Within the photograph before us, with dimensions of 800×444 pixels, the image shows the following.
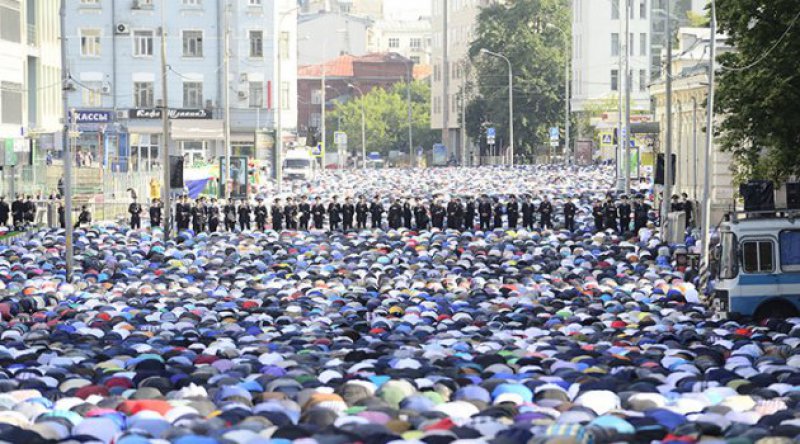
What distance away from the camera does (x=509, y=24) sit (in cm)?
13200

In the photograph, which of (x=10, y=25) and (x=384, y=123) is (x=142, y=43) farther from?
(x=384, y=123)

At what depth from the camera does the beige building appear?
53688 millimetres

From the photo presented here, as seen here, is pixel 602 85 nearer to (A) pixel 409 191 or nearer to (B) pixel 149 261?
(A) pixel 409 191

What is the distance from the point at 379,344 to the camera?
25.0 metres

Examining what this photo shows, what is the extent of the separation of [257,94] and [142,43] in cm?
668

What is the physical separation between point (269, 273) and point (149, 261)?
14.9 ft

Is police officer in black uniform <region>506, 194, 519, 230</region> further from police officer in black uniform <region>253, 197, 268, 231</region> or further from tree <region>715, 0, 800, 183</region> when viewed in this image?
tree <region>715, 0, 800, 183</region>

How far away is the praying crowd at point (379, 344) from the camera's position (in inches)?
665

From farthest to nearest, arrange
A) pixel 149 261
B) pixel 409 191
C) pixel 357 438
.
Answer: pixel 409 191, pixel 149 261, pixel 357 438

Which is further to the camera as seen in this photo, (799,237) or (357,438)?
(799,237)

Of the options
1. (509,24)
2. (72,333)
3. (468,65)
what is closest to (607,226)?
(72,333)

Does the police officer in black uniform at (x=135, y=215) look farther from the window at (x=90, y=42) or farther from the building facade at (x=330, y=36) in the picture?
the building facade at (x=330, y=36)

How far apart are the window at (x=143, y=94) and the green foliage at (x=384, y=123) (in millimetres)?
71071

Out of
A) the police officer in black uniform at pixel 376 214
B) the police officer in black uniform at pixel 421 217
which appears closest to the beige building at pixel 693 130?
the police officer in black uniform at pixel 421 217
